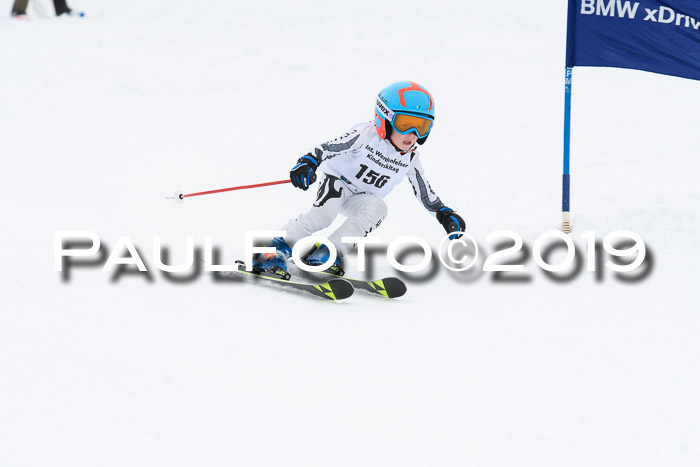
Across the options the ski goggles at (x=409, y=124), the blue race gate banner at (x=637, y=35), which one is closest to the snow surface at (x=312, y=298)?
the ski goggles at (x=409, y=124)

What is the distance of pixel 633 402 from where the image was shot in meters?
3.50

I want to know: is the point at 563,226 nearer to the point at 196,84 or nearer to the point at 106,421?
the point at 106,421

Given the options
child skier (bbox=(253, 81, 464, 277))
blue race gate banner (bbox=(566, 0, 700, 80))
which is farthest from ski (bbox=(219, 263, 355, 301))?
blue race gate banner (bbox=(566, 0, 700, 80))

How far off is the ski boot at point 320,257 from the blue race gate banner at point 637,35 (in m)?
2.39

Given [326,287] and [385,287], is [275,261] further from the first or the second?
[385,287]

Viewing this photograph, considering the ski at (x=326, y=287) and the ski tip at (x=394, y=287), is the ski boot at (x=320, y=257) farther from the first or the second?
the ski tip at (x=394, y=287)

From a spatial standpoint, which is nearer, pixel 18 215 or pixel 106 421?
pixel 106 421

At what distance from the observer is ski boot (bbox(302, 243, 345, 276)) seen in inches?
221

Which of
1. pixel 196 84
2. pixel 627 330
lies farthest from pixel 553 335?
pixel 196 84

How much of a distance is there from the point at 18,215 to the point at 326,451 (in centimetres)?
482

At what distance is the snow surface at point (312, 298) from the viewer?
3258 mm

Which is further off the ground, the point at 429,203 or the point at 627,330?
the point at 429,203

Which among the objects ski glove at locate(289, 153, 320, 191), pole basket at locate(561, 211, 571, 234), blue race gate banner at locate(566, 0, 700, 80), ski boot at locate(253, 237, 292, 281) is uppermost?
blue race gate banner at locate(566, 0, 700, 80)

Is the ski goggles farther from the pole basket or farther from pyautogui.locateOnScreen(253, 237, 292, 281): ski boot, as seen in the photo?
the pole basket
